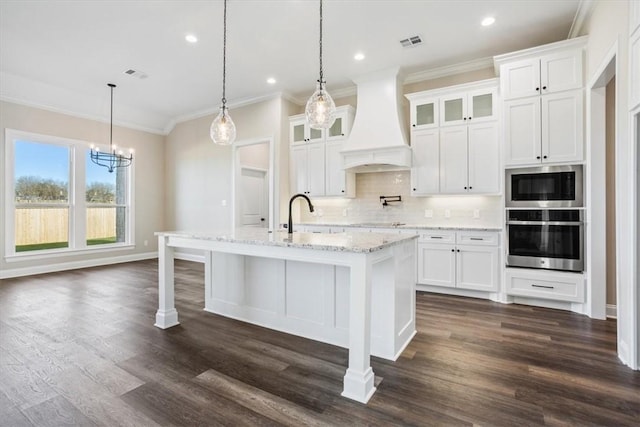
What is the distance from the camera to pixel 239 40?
12.8 feet

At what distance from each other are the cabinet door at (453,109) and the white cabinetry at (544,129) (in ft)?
1.73

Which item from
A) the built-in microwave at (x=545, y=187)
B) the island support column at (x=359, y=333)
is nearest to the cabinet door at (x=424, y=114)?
the built-in microwave at (x=545, y=187)

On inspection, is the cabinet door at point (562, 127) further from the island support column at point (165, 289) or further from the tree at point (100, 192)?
the tree at point (100, 192)

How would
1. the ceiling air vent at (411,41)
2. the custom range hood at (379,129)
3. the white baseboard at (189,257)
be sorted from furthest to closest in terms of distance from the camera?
the white baseboard at (189,257) → the custom range hood at (379,129) → the ceiling air vent at (411,41)

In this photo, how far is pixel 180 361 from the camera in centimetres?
235

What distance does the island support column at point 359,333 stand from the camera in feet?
6.22

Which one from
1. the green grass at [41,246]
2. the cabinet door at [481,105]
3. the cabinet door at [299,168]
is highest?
the cabinet door at [481,105]

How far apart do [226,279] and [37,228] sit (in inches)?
181

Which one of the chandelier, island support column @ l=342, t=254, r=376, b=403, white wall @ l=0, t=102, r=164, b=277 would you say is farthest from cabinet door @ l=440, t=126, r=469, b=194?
white wall @ l=0, t=102, r=164, b=277

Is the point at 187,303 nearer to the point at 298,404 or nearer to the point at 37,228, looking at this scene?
the point at 298,404

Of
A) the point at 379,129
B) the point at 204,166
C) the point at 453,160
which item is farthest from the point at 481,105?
the point at 204,166

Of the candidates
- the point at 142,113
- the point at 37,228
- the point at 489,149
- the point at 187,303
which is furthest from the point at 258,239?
the point at 142,113

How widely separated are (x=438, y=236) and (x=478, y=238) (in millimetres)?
475

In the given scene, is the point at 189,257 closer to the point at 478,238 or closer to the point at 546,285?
the point at 478,238
